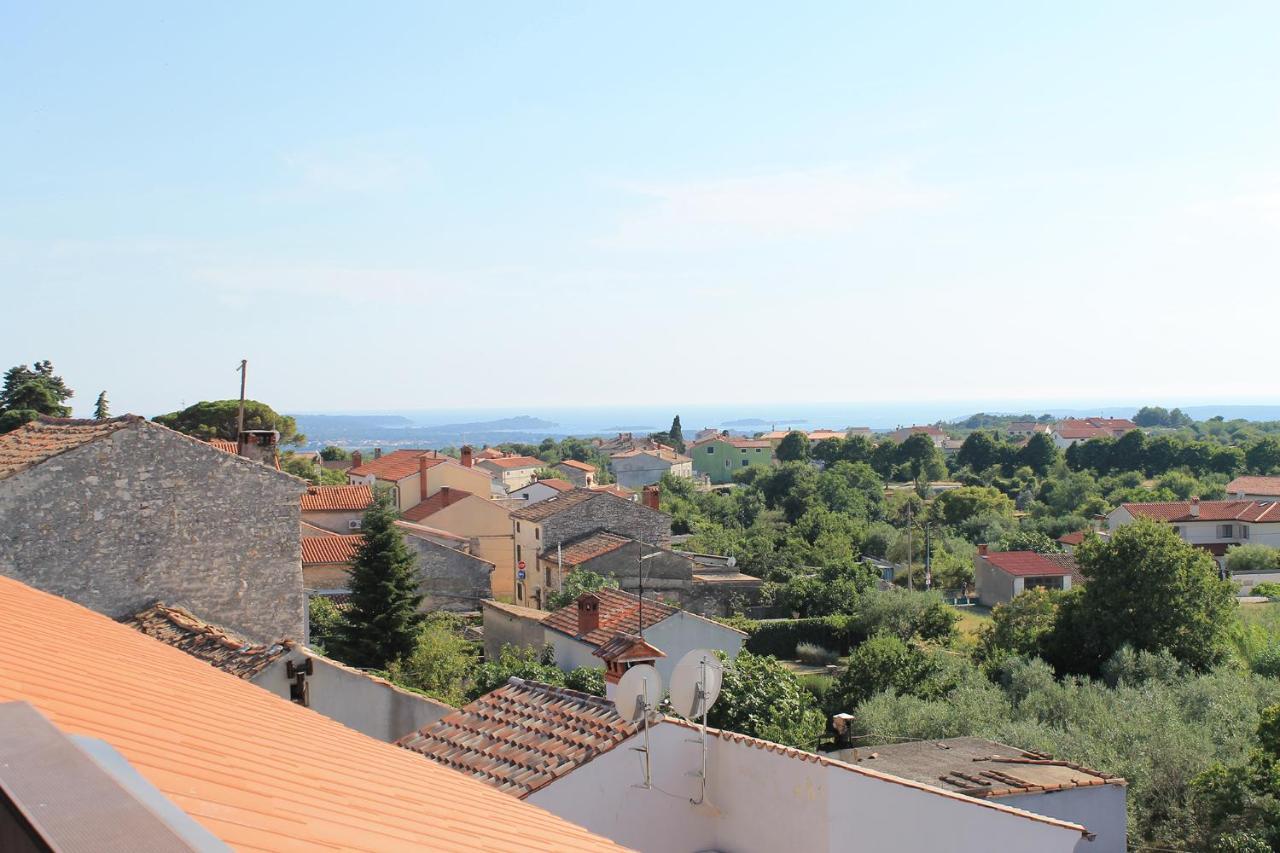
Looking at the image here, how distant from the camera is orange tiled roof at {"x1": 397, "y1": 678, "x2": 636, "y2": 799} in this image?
352 inches

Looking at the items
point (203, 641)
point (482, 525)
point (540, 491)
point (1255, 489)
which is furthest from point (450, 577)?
point (1255, 489)

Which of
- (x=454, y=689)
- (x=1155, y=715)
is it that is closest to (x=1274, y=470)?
(x=1155, y=715)

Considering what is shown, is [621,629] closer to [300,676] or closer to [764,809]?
[300,676]

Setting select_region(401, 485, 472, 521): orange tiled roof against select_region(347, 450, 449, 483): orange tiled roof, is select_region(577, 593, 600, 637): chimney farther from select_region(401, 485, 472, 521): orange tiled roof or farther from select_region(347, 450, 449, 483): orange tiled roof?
select_region(347, 450, 449, 483): orange tiled roof

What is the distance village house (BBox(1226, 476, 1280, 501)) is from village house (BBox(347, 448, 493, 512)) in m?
52.4

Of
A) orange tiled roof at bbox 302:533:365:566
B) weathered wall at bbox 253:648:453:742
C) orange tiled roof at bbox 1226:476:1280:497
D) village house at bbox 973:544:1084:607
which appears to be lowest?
village house at bbox 973:544:1084:607

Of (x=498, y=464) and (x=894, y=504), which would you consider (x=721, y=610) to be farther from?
(x=498, y=464)

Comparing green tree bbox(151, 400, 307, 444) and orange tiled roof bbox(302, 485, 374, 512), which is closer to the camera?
orange tiled roof bbox(302, 485, 374, 512)

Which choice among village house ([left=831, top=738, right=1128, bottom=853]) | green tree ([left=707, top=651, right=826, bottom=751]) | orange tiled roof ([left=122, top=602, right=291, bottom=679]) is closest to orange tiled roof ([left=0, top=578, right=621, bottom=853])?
orange tiled roof ([left=122, top=602, right=291, bottom=679])

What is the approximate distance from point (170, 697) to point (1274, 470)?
10430 centimetres

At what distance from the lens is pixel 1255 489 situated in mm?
75812

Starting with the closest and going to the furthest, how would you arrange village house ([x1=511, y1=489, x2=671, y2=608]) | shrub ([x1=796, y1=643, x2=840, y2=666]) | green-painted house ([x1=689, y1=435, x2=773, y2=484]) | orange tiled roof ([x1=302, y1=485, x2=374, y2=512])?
shrub ([x1=796, y1=643, x2=840, y2=666])
village house ([x1=511, y1=489, x2=671, y2=608])
orange tiled roof ([x1=302, y1=485, x2=374, y2=512])
green-painted house ([x1=689, y1=435, x2=773, y2=484])

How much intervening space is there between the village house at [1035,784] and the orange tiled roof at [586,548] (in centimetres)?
2221

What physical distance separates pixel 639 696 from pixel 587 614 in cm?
1670
